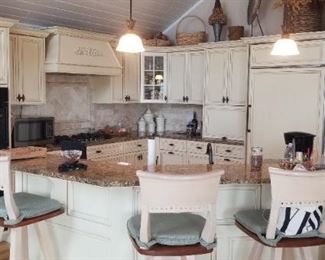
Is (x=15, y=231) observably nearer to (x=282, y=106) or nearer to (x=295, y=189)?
(x=295, y=189)

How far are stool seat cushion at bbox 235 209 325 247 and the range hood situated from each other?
2990 millimetres

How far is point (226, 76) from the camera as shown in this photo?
510 cm

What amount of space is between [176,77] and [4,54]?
2525mm

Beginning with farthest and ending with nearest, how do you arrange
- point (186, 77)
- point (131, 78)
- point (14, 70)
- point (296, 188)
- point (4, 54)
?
point (131, 78), point (186, 77), point (14, 70), point (4, 54), point (296, 188)

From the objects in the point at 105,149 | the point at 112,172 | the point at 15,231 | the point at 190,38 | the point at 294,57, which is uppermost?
the point at 190,38

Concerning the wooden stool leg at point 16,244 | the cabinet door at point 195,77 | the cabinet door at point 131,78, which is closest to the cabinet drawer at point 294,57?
the cabinet door at point 195,77

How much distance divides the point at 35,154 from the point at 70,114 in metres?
2.49

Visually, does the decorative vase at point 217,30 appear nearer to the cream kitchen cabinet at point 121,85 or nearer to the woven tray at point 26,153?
the cream kitchen cabinet at point 121,85

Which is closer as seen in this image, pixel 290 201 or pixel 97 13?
pixel 290 201

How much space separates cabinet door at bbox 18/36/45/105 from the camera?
14.1 feet

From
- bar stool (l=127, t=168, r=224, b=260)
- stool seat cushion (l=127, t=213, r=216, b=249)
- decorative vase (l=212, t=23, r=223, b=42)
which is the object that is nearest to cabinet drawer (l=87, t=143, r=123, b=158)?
decorative vase (l=212, t=23, r=223, b=42)

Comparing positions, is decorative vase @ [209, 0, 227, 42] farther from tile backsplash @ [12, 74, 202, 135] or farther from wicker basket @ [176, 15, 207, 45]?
tile backsplash @ [12, 74, 202, 135]

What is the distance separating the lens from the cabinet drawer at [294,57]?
4145mm

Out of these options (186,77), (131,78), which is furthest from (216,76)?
(131,78)
